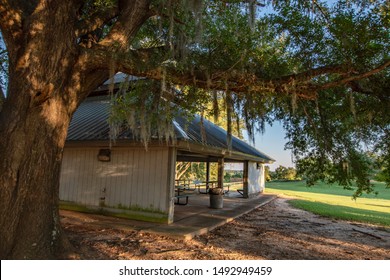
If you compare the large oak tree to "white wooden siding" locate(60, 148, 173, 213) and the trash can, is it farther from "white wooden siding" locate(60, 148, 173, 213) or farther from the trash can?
the trash can

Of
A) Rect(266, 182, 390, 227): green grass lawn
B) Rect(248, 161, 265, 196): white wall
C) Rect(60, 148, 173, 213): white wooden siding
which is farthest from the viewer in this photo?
Rect(248, 161, 265, 196): white wall

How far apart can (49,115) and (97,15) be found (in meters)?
2.56

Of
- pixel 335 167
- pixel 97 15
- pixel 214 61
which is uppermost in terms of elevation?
pixel 97 15

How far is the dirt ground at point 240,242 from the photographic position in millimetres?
5207

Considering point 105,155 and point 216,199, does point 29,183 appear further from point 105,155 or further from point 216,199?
point 216,199

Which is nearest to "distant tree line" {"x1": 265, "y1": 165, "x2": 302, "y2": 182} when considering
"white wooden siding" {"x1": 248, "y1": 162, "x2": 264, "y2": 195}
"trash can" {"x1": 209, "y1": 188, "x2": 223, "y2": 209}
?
"white wooden siding" {"x1": 248, "y1": 162, "x2": 264, "y2": 195}

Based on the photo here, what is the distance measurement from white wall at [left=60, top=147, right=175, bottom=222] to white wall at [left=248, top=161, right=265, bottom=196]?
8659 millimetres

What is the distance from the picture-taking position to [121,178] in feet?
28.6

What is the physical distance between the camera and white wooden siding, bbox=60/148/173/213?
8.03 metres

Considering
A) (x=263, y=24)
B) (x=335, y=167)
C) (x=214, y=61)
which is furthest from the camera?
(x=335, y=167)

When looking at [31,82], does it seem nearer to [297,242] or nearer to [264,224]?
[297,242]

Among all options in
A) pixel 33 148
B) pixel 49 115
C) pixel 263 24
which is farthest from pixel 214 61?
pixel 33 148

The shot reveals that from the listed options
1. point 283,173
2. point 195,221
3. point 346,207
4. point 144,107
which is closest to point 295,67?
point 144,107

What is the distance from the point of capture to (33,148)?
4270 millimetres
